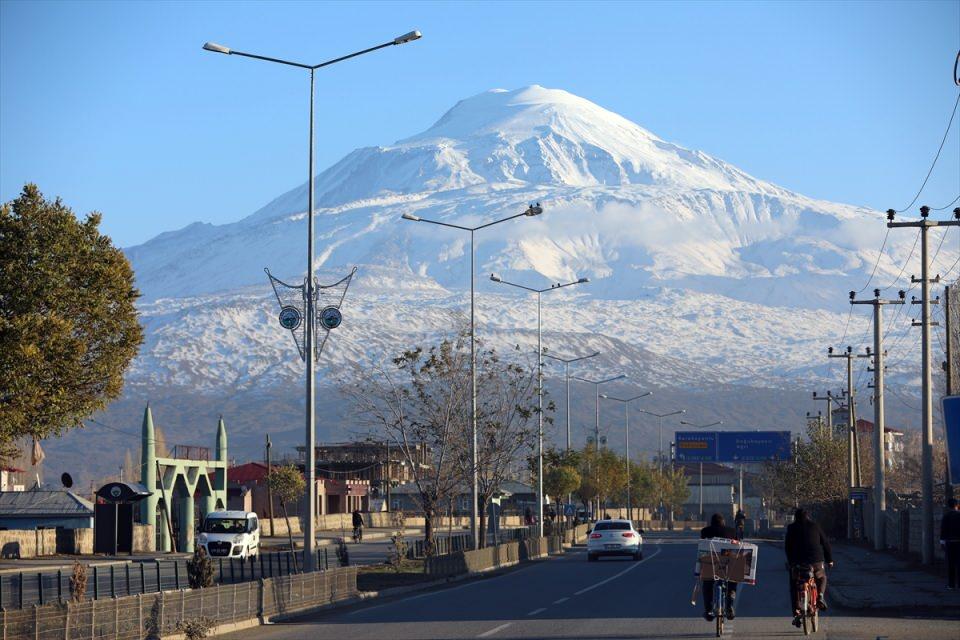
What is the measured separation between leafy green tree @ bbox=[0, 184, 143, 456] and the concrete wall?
18.1 metres

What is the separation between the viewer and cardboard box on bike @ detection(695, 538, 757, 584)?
21984mm

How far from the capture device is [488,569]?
4544cm

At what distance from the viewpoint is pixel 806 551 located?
71.4ft

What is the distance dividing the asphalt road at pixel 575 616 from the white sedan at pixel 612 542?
12.7m

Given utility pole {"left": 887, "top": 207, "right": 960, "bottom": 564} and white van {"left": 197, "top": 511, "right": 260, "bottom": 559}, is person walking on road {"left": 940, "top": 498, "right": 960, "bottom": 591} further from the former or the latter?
white van {"left": 197, "top": 511, "right": 260, "bottom": 559}

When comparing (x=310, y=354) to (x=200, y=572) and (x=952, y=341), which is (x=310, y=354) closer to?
(x=200, y=572)

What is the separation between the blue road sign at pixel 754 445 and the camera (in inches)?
4619

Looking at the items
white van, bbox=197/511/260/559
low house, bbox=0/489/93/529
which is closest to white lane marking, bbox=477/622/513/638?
white van, bbox=197/511/260/559

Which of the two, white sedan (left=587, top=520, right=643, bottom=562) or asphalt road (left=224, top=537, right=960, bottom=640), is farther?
white sedan (left=587, top=520, right=643, bottom=562)

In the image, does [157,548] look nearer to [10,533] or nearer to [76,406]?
[10,533]

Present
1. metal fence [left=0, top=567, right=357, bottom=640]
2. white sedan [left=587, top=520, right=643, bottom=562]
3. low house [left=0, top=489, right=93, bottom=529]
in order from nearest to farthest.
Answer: metal fence [left=0, top=567, right=357, bottom=640] → white sedan [left=587, top=520, right=643, bottom=562] → low house [left=0, top=489, right=93, bottom=529]

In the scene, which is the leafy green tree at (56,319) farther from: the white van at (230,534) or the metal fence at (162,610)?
the white van at (230,534)

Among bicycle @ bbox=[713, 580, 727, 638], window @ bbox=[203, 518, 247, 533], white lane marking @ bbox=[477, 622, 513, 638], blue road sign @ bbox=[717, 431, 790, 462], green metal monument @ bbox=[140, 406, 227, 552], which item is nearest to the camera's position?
bicycle @ bbox=[713, 580, 727, 638]

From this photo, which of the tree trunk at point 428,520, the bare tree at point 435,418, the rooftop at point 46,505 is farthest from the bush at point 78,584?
the rooftop at point 46,505
